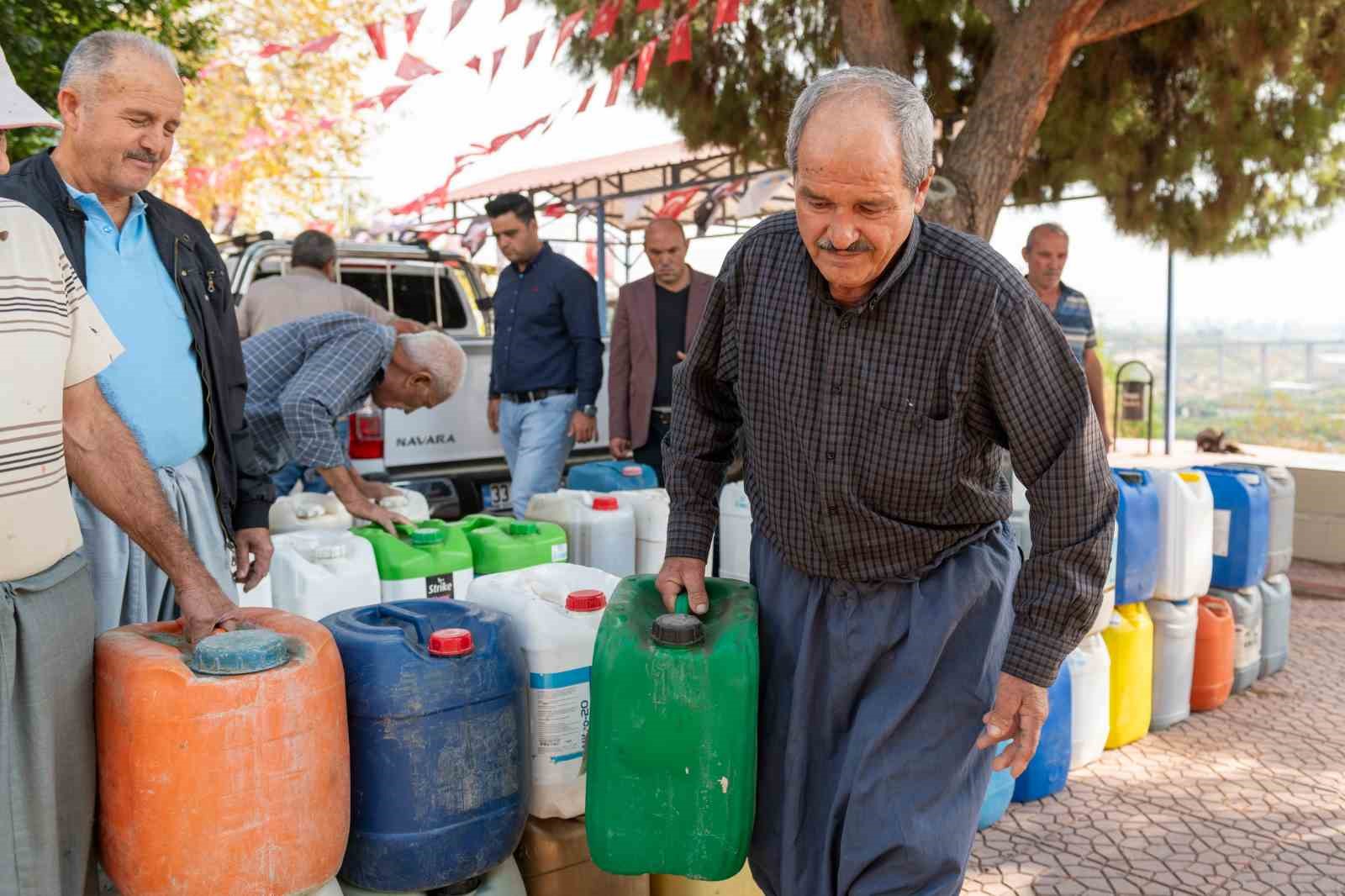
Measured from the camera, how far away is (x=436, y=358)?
3.92 meters

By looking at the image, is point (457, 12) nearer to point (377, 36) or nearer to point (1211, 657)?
point (377, 36)

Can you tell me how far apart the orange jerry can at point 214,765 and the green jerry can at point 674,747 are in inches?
20.3

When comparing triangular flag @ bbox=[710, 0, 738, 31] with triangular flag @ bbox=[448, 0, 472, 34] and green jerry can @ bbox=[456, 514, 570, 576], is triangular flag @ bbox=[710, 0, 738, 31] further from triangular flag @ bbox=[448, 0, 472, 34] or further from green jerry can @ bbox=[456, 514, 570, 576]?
green jerry can @ bbox=[456, 514, 570, 576]

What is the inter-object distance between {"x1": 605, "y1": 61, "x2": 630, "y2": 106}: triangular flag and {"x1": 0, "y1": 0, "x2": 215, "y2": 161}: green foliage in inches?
92.6

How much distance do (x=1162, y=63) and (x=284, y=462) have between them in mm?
5463

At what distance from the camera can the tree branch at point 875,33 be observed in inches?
231

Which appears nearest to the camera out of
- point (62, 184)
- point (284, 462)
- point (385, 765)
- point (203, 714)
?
point (203, 714)

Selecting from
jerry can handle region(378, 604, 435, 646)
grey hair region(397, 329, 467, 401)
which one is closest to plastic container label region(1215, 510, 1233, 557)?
grey hair region(397, 329, 467, 401)

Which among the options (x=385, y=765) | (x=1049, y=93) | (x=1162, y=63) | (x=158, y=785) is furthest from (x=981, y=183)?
(x=158, y=785)

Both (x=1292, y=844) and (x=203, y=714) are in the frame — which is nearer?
(x=203, y=714)

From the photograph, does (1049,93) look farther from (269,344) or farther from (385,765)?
(385,765)

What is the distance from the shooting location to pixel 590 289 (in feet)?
18.8

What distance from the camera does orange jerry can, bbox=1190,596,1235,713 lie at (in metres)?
4.85

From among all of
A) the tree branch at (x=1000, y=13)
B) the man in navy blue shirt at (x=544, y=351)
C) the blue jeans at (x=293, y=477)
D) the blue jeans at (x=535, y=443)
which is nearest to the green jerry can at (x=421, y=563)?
the blue jeans at (x=293, y=477)
